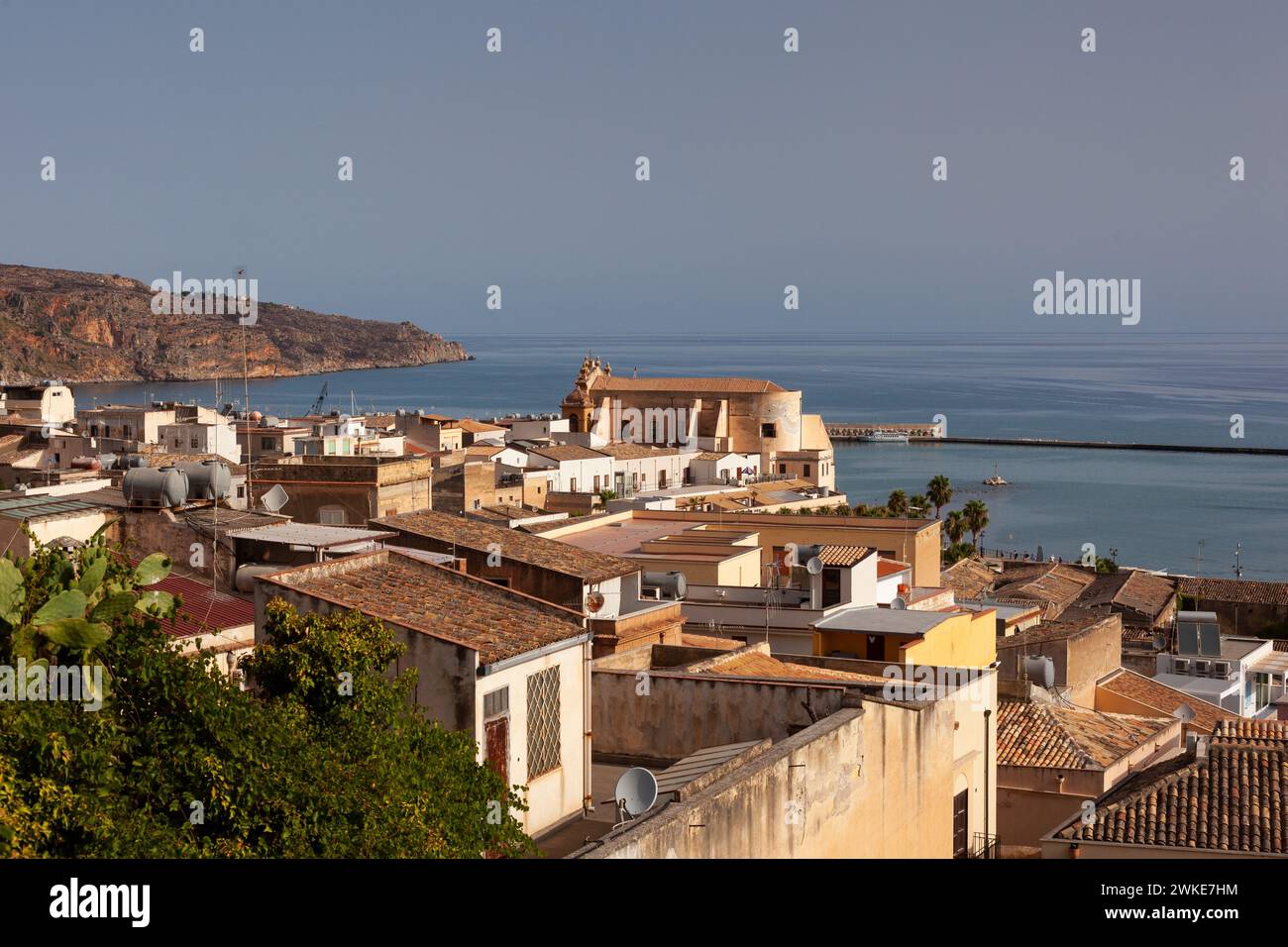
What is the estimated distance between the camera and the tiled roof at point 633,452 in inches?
2104

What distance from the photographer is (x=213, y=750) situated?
18.4 ft

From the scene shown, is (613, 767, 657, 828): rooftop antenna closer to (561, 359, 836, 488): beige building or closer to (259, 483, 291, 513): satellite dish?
(259, 483, 291, 513): satellite dish

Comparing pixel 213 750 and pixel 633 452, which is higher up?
pixel 213 750

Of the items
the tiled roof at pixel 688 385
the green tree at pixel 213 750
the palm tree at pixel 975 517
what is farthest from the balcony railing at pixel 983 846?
the tiled roof at pixel 688 385

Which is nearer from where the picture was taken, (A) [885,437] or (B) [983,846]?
(B) [983,846]

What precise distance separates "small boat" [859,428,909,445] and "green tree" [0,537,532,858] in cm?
11439

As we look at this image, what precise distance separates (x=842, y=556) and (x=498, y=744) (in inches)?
363

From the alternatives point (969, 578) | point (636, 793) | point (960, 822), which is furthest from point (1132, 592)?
point (636, 793)

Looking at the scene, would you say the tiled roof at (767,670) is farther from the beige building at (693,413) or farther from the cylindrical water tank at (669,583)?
the beige building at (693,413)

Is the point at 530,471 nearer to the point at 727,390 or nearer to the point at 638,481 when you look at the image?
the point at 638,481

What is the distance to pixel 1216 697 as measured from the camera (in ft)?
70.0

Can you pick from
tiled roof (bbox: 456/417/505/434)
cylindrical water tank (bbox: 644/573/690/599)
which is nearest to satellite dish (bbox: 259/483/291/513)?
cylindrical water tank (bbox: 644/573/690/599)

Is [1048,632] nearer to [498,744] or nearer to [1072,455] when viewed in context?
[498,744]

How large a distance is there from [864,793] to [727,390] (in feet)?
217
